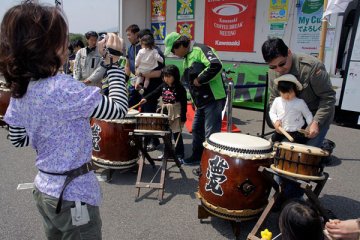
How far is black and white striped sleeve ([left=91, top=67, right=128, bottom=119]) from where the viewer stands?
1.35 meters

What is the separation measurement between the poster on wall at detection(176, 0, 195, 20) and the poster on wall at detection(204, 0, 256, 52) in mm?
605

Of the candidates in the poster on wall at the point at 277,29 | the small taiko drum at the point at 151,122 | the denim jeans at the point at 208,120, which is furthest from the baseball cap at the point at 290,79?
the poster on wall at the point at 277,29

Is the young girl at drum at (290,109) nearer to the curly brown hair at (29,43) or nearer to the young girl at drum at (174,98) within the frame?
the young girl at drum at (174,98)

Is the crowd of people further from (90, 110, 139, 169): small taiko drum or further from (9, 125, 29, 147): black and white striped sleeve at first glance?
(90, 110, 139, 169): small taiko drum

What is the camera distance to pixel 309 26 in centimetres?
692

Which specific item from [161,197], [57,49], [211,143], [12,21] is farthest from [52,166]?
[161,197]

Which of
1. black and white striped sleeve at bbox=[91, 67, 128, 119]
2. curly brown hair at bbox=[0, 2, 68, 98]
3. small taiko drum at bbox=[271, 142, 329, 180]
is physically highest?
curly brown hair at bbox=[0, 2, 68, 98]

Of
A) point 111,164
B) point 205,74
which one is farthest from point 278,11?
point 111,164

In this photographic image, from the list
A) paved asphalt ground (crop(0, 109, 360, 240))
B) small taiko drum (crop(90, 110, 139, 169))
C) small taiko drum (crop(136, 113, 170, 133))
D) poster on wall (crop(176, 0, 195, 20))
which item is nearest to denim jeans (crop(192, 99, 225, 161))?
paved asphalt ground (crop(0, 109, 360, 240))

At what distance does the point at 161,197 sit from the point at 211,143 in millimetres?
997

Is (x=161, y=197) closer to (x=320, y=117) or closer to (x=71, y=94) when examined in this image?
(x=320, y=117)

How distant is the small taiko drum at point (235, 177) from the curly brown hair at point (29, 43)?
1.60 meters

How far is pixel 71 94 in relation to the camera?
1265 mm

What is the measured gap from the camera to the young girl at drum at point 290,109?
284cm
